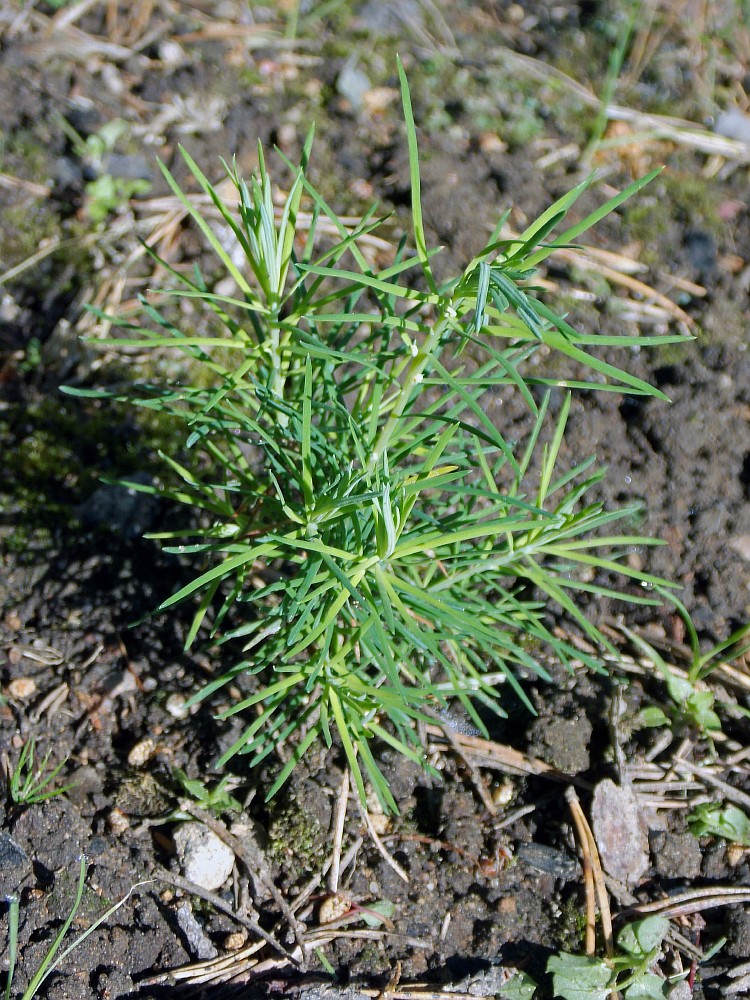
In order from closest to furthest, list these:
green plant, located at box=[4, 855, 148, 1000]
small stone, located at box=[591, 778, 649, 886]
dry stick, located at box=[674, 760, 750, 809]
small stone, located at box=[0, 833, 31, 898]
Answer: green plant, located at box=[4, 855, 148, 1000] < small stone, located at box=[0, 833, 31, 898] < small stone, located at box=[591, 778, 649, 886] < dry stick, located at box=[674, 760, 750, 809]

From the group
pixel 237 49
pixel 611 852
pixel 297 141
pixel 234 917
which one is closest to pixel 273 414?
pixel 234 917

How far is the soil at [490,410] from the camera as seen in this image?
2262 mm

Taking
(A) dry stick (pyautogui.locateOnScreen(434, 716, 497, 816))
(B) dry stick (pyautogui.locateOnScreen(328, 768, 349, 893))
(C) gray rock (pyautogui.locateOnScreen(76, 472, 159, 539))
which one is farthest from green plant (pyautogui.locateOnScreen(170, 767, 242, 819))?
(C) gray rock (pyautogui.locateOnScreen(76, 472, 159, 539))

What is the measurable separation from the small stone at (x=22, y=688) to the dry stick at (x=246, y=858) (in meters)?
0.57

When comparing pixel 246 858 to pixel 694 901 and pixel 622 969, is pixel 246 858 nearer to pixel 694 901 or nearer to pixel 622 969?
pixel 622 969

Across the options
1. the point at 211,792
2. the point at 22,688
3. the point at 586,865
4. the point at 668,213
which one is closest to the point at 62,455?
the point at 22,688

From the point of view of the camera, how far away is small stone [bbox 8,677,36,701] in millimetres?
2508

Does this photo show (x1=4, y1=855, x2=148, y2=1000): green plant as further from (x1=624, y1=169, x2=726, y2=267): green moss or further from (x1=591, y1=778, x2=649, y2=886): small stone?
(x1=624, y1=169, x2=726, y2=267): green moss

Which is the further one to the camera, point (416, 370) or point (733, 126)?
point (733, 126)

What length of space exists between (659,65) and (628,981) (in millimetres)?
3957

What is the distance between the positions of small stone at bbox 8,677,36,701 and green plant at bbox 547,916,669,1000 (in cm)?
155

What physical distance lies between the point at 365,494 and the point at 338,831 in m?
1.08

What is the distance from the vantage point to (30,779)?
2275 millimetres

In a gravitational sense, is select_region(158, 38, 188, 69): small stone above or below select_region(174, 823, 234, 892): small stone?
above
